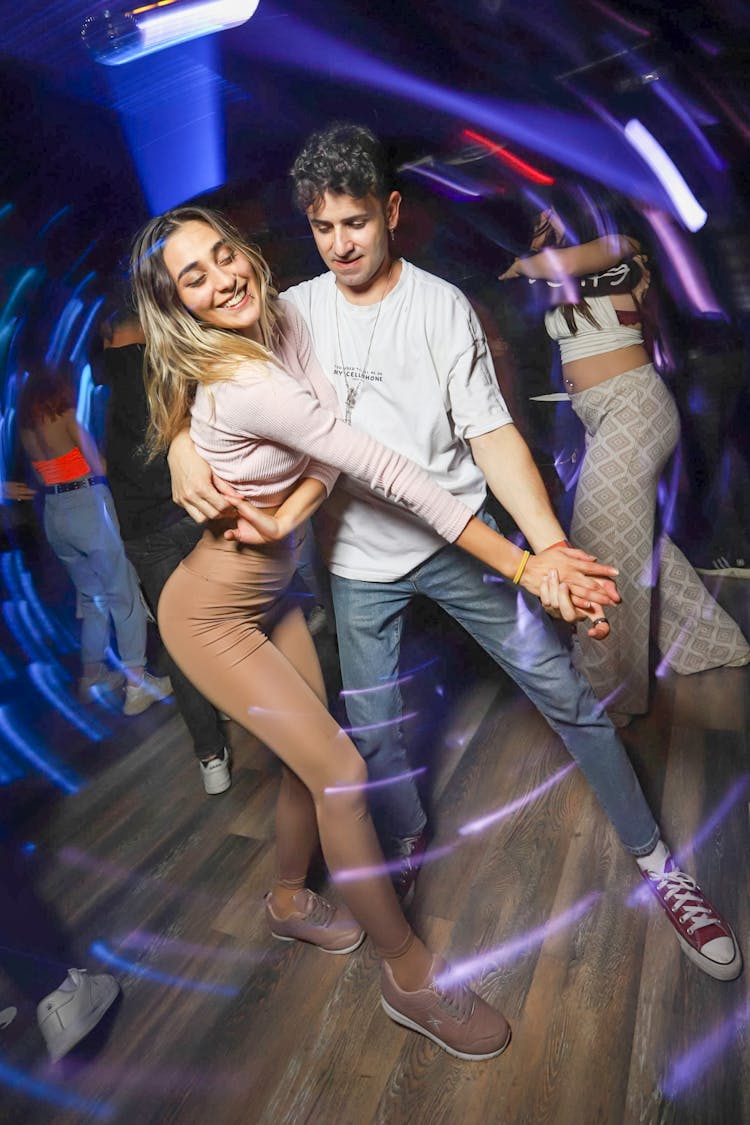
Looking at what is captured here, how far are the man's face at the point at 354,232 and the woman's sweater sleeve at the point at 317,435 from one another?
0.36 meters

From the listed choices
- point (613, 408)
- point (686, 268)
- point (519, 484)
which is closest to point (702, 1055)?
point (519, 484)

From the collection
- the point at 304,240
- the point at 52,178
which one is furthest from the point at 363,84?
the point at 52,178

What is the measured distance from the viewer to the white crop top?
2088 mm

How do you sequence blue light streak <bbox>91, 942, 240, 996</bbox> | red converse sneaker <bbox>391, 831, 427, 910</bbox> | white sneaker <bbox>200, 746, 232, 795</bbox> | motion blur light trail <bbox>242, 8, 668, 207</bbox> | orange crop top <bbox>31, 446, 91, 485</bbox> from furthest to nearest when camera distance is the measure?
motion blur light trail <bbox>242, 8, 668, 207</bbox>
orange crop top <bbox>31, 446, 91, 485</bbox>
white sneaker <bbox>200, 746, 232, 795</bbox>
red converse sneaker <bbox>391, 831, 427, 910</bbox>
blue light streak <bbox>91, 942, 240, 996</bbox>

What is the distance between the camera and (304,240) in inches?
133

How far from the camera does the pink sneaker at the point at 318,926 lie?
1.70 m

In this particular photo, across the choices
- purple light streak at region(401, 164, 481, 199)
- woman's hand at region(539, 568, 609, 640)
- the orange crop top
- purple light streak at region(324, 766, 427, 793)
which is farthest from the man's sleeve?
purple light streak at region(401, 164, 481, 199)

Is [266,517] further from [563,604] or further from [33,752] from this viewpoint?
[33,752]

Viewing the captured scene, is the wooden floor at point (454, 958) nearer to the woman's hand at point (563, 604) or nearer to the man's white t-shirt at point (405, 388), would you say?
the woman's hand at point (563, 604)

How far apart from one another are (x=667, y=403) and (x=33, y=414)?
245 cm

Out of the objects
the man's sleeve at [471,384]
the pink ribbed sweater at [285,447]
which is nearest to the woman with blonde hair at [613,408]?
the man's sleeve at [471,384]

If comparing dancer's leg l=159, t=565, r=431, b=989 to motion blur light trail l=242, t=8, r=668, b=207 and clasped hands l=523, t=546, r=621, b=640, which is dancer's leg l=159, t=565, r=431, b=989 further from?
motion blur light trail l=242, t=8, r=668, b=207

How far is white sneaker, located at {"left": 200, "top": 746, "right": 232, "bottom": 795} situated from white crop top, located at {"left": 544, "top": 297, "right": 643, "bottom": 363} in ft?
6.10

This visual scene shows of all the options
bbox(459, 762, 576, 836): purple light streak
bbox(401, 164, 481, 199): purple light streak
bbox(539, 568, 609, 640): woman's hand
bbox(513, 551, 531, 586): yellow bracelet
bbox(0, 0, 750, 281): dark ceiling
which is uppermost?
bbox(0, 0, 750, 281): dark ceiling
